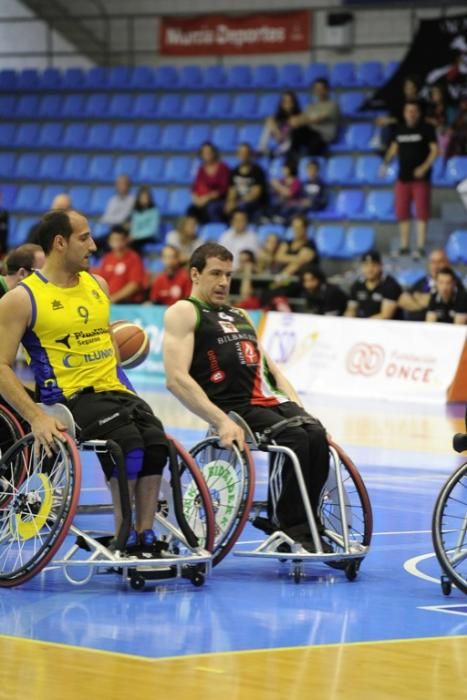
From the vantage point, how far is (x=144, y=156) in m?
22.5

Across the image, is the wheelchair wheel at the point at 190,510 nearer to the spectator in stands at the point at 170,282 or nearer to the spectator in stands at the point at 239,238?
the spectator in stands at the point at 170,282

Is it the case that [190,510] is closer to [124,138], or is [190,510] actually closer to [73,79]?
[124,138]

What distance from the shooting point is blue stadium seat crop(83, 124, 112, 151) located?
22984mm

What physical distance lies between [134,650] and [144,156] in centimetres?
1775

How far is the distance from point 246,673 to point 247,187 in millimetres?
14901

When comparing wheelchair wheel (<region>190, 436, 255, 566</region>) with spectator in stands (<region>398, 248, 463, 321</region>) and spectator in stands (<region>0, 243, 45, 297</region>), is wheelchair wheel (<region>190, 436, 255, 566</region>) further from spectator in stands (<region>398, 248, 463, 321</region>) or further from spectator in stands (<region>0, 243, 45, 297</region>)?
spectator in stands (<region>398, 248, 463, 321</region>)

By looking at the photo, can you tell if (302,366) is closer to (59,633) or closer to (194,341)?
(194,341)

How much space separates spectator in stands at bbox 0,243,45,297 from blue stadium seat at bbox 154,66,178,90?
48.5 ft

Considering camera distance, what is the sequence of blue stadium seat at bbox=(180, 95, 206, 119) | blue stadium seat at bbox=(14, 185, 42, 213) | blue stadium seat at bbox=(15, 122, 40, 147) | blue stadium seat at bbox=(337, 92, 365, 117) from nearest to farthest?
1. blue stadium seat at bbox=(337, 92, 365, 117)
2. blue stadium seat at bbox=(180, 95, 206, 119)
3. blue stadium seat at bbox=(14, 185, 42, 213)
4. blue stadium seat at bbox=(15, 122, 40, 147)

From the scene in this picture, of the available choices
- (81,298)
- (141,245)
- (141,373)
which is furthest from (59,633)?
(141,245)

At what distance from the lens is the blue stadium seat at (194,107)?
22.3 meters

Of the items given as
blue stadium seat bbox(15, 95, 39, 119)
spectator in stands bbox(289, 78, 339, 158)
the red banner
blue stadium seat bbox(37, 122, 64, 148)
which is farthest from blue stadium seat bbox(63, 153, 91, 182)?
spectator in stands bbox(289, 78, 339, 158)

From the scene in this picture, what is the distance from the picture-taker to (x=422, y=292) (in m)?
16.7

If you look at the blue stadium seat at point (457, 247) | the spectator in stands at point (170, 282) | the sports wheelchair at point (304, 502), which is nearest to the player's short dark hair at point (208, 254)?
the sports wheelchair at point (304, 502)
